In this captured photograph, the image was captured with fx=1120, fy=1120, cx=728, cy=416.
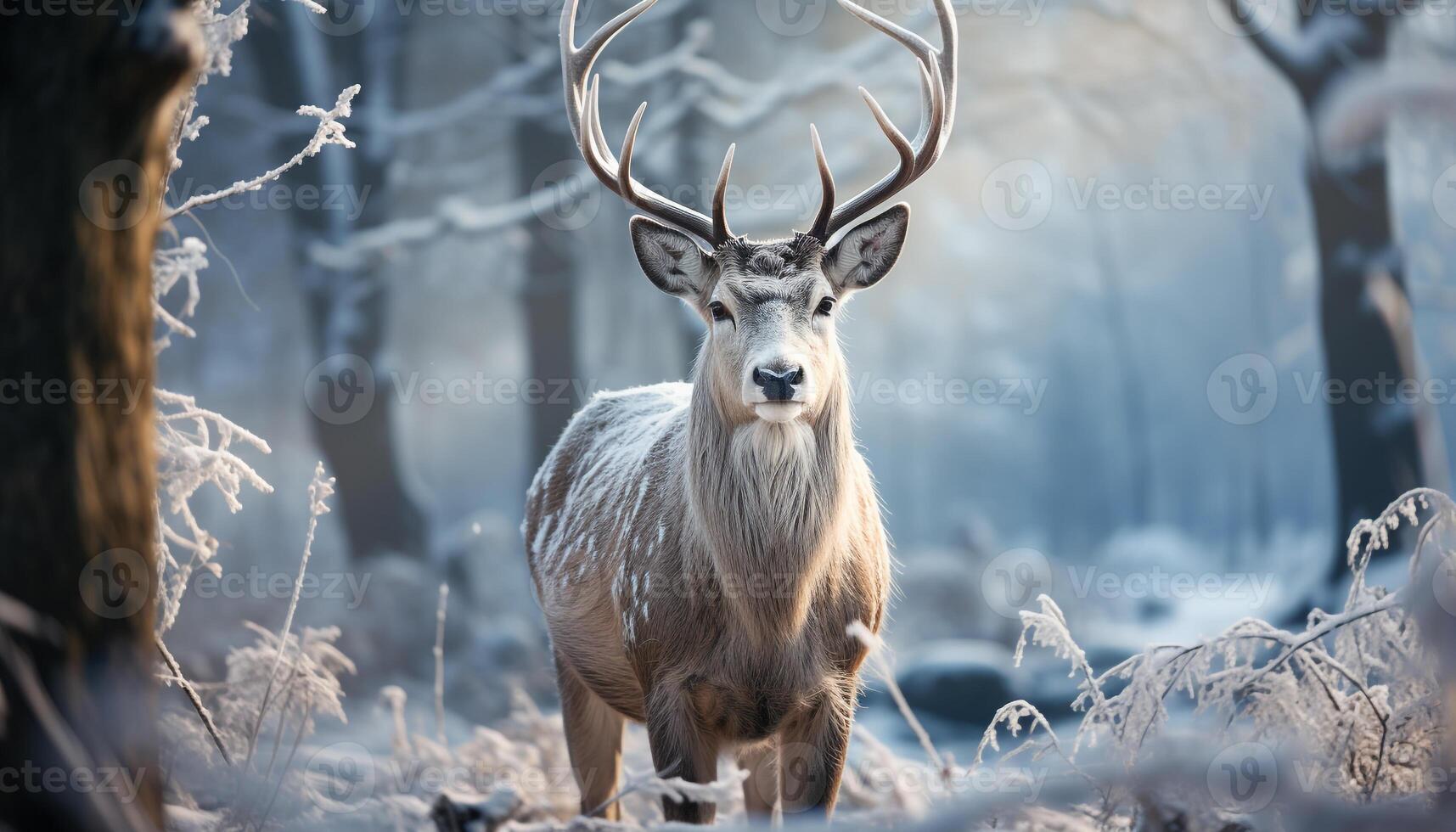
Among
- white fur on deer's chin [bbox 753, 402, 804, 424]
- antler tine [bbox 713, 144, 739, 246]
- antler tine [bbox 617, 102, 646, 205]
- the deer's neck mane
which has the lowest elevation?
the deer's neck mane

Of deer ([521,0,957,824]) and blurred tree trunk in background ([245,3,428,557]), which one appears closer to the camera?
deer ([521,0,957,824])

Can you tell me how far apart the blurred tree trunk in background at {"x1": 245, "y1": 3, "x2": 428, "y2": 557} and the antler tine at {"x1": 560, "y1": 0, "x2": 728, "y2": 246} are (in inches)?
335

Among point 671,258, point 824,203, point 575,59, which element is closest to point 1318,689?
point 824,203

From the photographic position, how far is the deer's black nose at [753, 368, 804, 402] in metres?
3.76

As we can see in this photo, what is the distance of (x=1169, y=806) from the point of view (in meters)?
2.71

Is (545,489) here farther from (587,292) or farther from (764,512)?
(587,292)

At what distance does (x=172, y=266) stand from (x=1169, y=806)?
141 inches

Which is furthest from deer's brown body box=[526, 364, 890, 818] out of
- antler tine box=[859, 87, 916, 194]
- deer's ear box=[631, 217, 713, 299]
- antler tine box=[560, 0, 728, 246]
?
antler tine box=[859, 87, 916, 194]

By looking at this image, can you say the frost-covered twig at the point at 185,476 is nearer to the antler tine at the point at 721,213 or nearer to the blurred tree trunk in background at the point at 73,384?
the blurred tree trunk in background at the point at 73,384

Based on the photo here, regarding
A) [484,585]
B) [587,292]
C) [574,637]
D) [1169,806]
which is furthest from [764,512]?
[587,292]

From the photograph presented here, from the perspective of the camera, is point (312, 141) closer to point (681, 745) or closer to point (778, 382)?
point (778, 382)

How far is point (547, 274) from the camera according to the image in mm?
13141

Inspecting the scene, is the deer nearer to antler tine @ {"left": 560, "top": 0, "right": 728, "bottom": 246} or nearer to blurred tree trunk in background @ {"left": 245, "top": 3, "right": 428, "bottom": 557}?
antler tine @ {"left": 560, "top": 0, "right": 728, "bottom": 246}

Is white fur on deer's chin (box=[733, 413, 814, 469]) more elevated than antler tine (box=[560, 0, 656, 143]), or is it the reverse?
antler tine (box=[560, 0, 656, 143])
